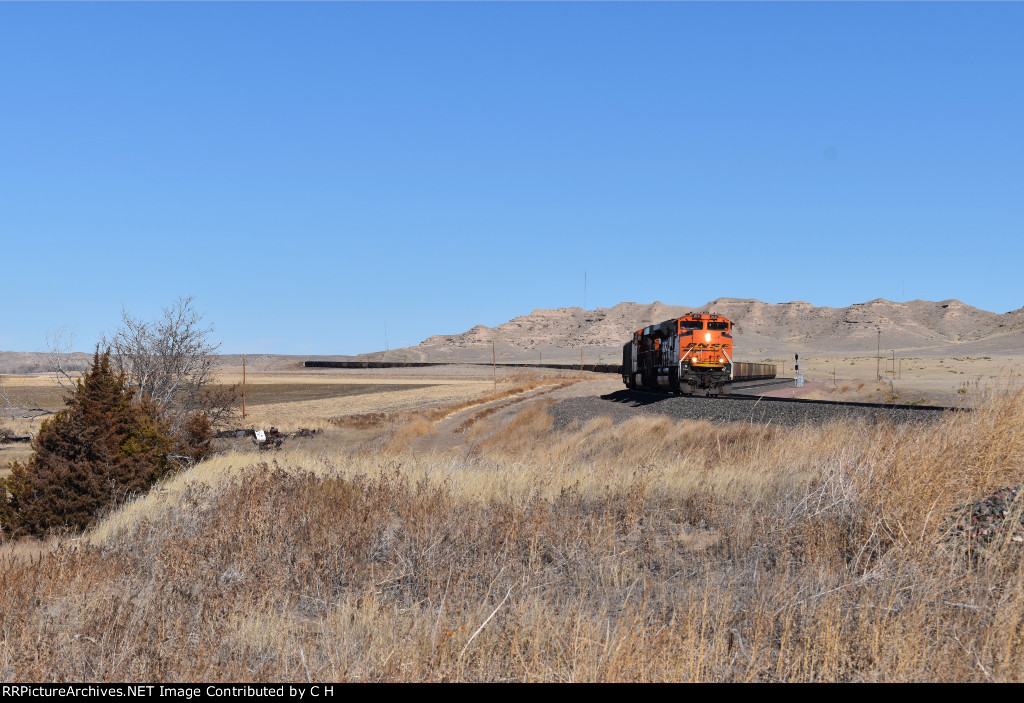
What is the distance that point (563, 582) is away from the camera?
6.18m

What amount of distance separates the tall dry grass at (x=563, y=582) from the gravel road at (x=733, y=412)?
8.99 metres

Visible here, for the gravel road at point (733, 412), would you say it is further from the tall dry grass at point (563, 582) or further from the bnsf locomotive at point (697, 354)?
the tall dry grass at point (563, 582)

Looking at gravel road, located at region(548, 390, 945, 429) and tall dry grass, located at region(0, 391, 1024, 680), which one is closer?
tall dry grass, located at region(0, 391, 1024, 680)

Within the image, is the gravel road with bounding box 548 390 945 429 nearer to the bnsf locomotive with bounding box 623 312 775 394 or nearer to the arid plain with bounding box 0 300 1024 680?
the bnsf locomotive with bounding box 623 312 775 394

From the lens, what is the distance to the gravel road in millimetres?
19234

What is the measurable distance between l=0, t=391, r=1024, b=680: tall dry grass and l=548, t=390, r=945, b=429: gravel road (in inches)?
354

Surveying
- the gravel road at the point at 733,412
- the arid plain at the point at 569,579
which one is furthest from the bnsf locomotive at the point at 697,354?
the arid plain at the point at 569,579

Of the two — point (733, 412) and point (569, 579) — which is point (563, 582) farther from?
point (733, 412)

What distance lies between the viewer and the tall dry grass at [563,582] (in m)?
4.45

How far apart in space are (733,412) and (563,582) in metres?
19.4

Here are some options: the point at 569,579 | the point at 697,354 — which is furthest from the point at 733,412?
the point at 569,579

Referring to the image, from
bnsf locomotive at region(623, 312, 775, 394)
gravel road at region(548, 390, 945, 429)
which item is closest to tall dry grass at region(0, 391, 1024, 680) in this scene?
gravel road at region(548, 390, 945, 429)
